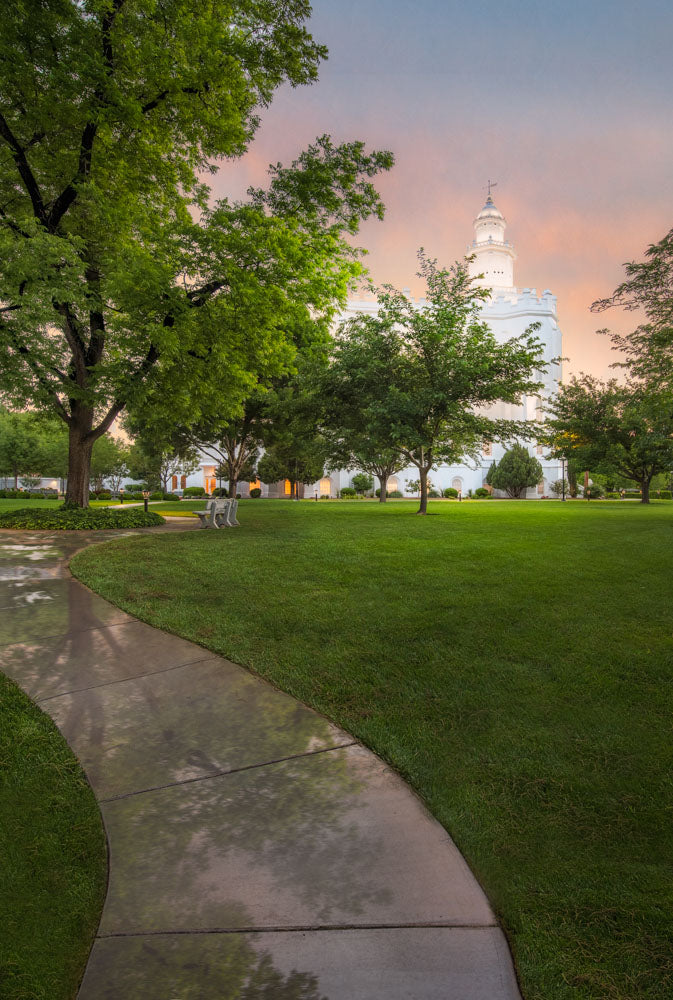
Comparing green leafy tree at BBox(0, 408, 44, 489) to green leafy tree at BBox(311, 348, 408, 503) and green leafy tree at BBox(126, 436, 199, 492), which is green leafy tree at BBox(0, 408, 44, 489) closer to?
green leafy tree at BBox(126, 436, 199, 492)

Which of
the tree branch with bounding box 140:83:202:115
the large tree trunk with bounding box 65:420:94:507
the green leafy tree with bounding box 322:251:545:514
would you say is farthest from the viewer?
the green leafy tree with bounding box 322:251:545:514

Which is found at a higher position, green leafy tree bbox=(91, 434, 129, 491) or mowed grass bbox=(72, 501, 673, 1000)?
green leafy tree bbox=(91, 434, 129, 491)

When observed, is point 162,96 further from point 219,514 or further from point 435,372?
point 435,372

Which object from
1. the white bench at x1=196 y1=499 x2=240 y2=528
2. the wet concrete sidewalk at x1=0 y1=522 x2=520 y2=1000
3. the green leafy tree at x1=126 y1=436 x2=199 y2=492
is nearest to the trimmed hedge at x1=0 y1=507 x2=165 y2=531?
the white bench at x1=196 y1=499 x2=240 y2=528

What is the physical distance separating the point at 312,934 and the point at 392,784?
116cm

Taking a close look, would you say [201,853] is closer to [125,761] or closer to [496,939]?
[125,761]

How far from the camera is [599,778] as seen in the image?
3201mm

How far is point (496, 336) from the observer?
73.4 m

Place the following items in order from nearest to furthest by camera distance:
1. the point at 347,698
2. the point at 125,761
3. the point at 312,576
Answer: the point at 125,761, the point at 347,698, the point at 312,576

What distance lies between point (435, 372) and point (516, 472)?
132 feet

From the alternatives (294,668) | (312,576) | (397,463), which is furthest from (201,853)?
(397,463)

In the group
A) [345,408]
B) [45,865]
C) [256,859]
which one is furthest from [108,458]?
[256,859]

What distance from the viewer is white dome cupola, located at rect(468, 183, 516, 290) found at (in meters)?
88.1

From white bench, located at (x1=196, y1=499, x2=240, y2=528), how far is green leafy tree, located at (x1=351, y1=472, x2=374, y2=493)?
43.3 meters
